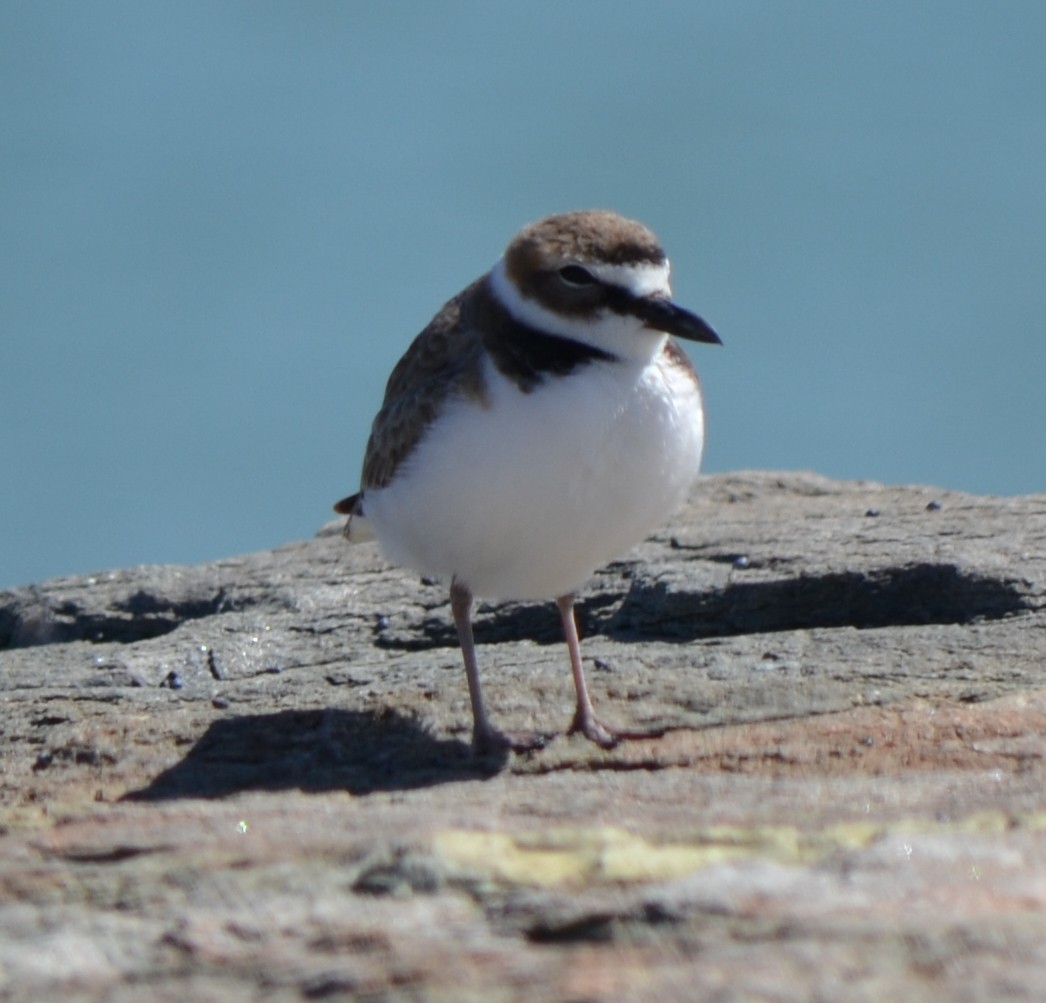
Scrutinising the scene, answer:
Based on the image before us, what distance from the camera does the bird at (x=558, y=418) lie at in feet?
18.0

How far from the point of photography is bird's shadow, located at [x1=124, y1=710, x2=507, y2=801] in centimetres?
527

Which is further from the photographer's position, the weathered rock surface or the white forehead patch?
the white forehead patch

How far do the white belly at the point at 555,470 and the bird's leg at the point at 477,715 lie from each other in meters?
0.25

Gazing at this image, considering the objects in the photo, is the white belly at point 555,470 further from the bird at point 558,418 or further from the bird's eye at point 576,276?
the bird's eye at point 576,276

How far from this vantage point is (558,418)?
17.9 ft

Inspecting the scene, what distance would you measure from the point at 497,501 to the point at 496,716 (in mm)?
922

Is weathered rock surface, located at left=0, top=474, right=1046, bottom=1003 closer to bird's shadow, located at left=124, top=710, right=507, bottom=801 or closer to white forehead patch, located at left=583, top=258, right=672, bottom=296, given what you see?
bird's shadow, located at left=124, top=710, right=507, bottom=801

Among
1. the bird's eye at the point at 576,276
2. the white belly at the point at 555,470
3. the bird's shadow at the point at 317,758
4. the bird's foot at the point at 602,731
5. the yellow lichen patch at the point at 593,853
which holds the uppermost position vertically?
the bird's eye at the point at 576,276

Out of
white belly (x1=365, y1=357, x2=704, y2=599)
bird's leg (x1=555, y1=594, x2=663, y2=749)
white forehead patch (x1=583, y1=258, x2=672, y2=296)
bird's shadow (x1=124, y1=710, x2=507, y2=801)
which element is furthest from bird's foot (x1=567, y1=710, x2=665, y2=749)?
white forehead patch (x1=583, y1=258, x2=672, y2=296)

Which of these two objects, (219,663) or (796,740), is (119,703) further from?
(796,740)

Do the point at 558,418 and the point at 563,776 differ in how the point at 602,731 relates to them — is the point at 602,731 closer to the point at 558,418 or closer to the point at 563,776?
the point at 563,776

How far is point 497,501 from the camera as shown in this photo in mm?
5559

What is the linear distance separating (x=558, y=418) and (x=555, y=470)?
17 centimetres

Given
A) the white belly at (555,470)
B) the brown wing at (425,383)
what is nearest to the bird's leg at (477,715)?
the white belly at (555,470)
